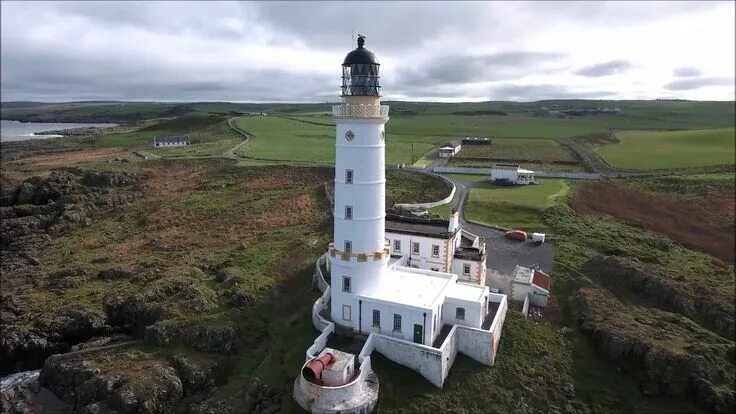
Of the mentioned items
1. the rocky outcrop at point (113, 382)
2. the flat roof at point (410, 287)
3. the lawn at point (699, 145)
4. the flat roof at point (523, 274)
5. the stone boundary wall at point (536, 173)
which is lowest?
the rocky outcrop at point (113, 382)

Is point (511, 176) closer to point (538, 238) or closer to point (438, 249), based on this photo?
point (538, 238)

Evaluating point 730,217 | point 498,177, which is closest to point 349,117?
point 730,217

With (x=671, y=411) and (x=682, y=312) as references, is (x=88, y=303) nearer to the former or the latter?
(x=671, y=411)

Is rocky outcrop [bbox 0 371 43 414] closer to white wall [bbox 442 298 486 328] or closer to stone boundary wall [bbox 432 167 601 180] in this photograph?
white wall [bbox 442 298 486 328]

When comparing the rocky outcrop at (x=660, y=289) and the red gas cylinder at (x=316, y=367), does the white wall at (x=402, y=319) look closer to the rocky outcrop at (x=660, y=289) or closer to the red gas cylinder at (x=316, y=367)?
the red gas cylinder at (x=316, y=367)

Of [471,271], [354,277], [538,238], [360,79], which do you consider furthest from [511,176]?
[360,79]

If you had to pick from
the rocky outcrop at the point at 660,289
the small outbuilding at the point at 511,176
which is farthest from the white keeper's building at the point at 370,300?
the small outbuilding at the point at 511,176

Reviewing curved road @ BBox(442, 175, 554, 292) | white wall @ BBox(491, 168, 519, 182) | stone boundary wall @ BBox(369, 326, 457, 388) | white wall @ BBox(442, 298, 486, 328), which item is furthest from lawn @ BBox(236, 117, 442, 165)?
stone boundary wall @ BBox(369, 326, 457, 388)
